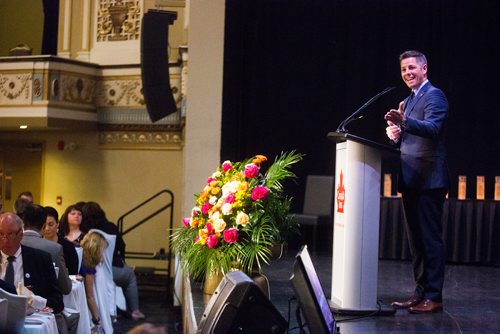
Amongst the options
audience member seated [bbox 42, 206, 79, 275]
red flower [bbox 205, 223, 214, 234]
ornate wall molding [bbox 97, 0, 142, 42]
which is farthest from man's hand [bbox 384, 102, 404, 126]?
ornate wall molding [bbox 97, 0, 142, 42]

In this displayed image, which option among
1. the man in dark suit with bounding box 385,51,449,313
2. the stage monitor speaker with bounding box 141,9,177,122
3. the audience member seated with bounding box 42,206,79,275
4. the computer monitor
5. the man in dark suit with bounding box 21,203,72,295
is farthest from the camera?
the stage monitor speaker with bounding box 141,9,177,122

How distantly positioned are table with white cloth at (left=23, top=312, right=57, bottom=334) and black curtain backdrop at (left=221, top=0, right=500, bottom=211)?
15.2ft

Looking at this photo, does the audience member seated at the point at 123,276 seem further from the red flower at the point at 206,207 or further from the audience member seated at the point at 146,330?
the audience member seated at the point at 146,330

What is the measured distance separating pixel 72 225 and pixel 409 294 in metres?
3.49

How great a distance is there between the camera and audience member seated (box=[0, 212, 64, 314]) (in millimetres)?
4828

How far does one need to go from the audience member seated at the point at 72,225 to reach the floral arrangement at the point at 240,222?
289cm

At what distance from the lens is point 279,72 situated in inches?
394

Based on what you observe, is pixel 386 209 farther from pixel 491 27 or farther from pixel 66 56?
pixel 66 56

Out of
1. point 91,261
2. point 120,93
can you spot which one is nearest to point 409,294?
point 91,261

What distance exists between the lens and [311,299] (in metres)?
3.05

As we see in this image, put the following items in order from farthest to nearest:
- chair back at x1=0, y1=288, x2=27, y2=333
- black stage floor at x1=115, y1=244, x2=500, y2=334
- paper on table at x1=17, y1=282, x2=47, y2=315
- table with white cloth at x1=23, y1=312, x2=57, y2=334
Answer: paper on table at x1=17, y1=282, x2=47, y2=315, table with white cloth at x1=23, y1=312, x2=57, y2=334, black stage floor at x1=115, y1=244, x2=500, y2=334, chair back at x1=0, y1=288, x2=27, y2=333

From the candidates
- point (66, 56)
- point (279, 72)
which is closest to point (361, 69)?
point (279, 72)

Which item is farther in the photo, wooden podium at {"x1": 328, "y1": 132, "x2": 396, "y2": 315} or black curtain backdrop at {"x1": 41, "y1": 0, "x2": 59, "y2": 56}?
black curtain backdrop at {"x1": 41, "y1": 0, "x2": 59, "y2": 56}

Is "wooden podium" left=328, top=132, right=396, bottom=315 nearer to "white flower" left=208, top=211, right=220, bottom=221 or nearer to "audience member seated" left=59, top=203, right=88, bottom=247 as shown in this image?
"white flower" left=208, top=211, right=220, bottom=221
